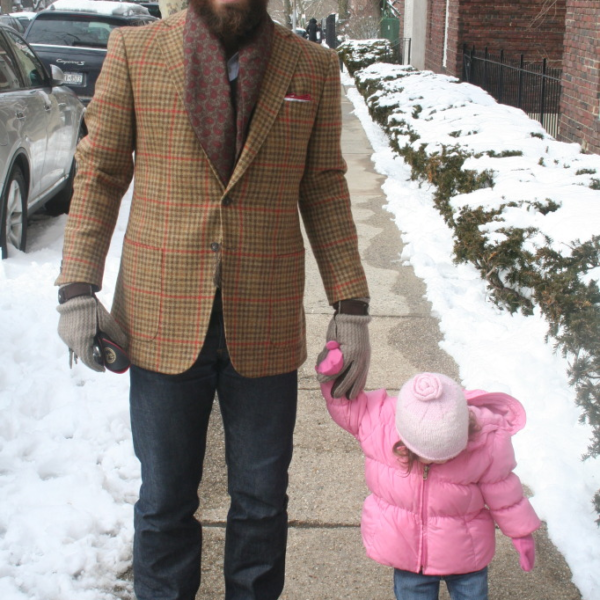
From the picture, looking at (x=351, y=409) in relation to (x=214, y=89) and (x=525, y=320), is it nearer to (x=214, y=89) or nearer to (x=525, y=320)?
(x=214, y=89)

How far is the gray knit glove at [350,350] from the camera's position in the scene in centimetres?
232

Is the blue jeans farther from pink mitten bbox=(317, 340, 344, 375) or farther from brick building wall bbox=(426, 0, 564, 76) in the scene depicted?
brick building wall bbox=(426, 0, 564, 76)

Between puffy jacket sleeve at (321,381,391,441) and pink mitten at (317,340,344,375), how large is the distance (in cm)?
13

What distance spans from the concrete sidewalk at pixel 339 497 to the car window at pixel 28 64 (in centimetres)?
326

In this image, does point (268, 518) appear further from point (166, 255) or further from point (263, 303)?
point (166, 255)

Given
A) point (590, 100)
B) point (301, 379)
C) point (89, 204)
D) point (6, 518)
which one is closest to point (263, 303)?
point (89, 204)

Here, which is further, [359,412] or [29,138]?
[29,138]

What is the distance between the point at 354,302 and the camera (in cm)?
239

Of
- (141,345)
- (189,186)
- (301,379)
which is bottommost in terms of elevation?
(301,379)

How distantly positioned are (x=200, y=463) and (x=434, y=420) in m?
0.65

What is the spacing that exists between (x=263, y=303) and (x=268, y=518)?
59 centimetres

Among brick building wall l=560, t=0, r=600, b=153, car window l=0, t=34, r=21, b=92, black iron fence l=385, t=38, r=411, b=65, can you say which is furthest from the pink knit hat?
black iron fence l=385, t=38, r=411, b=65

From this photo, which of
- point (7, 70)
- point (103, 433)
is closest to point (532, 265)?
point (103, 433)

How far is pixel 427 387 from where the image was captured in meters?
2.28
